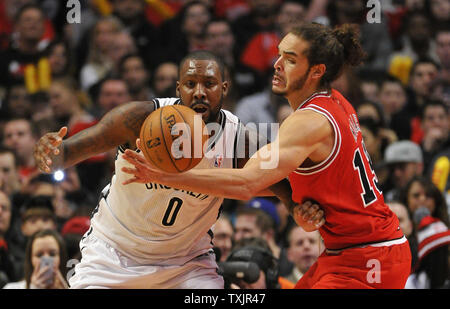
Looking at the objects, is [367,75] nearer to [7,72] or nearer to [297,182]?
[7,72]

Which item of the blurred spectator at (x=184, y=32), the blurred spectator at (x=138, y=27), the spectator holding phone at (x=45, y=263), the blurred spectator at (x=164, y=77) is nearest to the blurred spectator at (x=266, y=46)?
the blurred spectator at (x=184, y=32)

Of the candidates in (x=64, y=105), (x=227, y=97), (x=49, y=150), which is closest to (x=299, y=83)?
(x=49, y=150)

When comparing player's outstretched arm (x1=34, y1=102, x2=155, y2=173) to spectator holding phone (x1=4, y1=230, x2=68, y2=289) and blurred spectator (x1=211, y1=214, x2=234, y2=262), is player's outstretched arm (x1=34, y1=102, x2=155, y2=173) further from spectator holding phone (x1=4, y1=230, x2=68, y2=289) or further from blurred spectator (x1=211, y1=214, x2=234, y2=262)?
blurred spectator (x1=211, y1=214, x2=234, y2=262)

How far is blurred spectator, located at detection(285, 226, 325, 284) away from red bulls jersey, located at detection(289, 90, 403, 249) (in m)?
2.33

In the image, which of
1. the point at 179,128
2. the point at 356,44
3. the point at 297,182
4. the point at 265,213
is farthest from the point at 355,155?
the point at 265,213

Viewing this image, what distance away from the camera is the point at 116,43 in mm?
9695

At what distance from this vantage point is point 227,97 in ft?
27.5

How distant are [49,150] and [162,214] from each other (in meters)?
0.76

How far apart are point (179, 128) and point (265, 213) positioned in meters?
3.30

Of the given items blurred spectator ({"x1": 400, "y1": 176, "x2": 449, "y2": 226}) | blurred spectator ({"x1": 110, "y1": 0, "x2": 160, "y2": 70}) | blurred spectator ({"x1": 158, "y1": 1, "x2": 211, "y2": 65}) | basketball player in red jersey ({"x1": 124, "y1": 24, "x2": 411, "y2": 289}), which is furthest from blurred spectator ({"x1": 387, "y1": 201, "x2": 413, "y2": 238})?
blurred spectator ({"x1": 110, "y1": 0, "x2": 160, "y2": 70})

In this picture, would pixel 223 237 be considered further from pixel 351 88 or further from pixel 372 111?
pixel 351 88

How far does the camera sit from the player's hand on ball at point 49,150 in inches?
171

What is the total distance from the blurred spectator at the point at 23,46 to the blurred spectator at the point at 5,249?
294 centimetres

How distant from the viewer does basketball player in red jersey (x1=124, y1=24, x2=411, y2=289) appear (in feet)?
13.3
